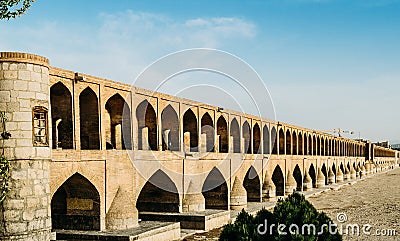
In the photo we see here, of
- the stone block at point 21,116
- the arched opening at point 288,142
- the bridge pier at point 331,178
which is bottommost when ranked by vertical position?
the bridge pier at point 331,178

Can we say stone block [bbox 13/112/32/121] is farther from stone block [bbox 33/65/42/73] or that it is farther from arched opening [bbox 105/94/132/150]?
arched opening [bbox 105/94/132/150]

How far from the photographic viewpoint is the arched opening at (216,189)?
24.6 m

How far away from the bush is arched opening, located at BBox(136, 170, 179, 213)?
387 inches

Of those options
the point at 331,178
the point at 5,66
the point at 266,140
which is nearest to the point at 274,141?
the point at 266,140

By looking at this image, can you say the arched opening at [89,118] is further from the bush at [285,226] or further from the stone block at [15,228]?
the bush at [285,226]

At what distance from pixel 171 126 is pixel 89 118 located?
6177 millimetres

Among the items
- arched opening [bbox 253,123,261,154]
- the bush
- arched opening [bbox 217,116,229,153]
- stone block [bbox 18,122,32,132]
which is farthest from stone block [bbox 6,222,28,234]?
arched opening [bbox 253,123,261,154]

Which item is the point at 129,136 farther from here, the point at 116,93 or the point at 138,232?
the point at 138,232

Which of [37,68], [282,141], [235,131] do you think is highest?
[37,68]

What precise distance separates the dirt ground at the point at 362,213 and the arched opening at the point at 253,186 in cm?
387

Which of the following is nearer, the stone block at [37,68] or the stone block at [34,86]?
the stone block at [34,86]

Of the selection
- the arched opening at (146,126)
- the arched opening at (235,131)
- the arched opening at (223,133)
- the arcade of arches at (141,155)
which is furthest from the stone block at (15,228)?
the arched opening at (235,131)

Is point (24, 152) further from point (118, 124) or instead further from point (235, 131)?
point (235, 131)

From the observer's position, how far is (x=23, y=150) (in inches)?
494
